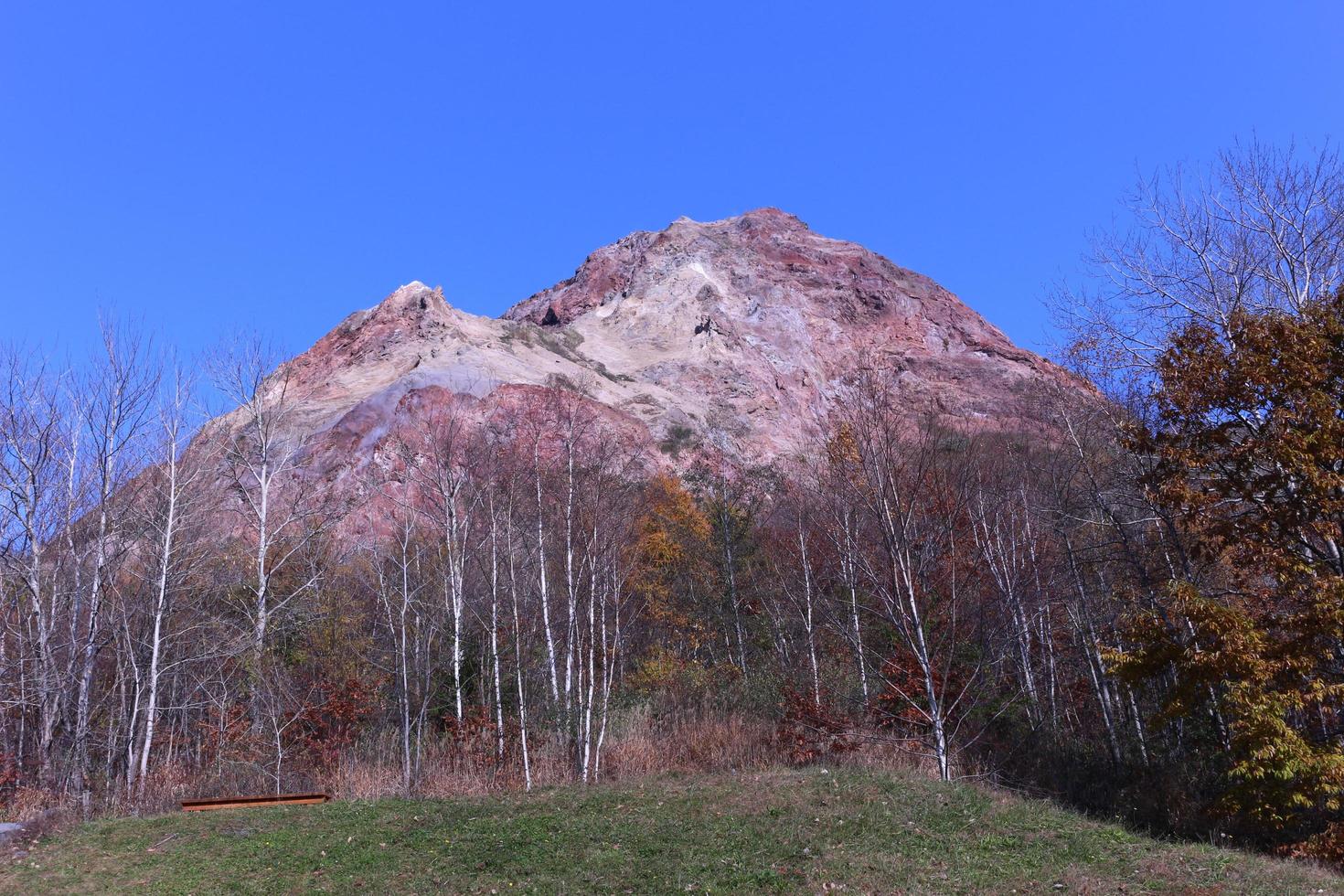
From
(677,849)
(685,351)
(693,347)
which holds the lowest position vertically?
(677,849)

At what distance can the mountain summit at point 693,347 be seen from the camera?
4459cm

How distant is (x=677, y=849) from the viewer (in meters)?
8.83

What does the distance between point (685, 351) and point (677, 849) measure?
57889mm

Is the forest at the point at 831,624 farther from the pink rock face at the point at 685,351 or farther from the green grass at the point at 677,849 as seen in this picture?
the pink rock face at the point at 685,351

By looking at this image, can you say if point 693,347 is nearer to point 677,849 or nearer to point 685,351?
point 685,351

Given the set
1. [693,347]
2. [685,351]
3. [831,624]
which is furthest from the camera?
[693,347]

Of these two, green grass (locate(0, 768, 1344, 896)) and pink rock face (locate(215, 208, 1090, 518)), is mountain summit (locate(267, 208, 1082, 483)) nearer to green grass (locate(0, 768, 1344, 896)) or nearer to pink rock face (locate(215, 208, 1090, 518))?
pink rock face (locate(215, 208, 1090, 518))

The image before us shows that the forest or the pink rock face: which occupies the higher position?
the pink rock face

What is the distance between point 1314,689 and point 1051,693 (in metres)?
6.77

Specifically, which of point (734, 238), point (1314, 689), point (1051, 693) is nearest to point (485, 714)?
point (1051, 693)

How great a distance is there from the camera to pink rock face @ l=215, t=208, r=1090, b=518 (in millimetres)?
42062

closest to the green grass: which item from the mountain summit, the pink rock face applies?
the pink rock face

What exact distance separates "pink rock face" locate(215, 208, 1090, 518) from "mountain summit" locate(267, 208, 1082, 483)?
162 mm

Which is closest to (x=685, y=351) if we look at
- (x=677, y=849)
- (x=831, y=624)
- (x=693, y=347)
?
(x=693, y=347)
